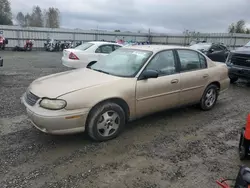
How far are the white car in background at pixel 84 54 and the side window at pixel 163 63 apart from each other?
18.0 feet

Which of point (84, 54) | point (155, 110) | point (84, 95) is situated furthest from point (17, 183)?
point (84, 54)

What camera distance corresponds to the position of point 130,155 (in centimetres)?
356

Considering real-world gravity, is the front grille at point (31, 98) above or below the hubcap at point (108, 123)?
above

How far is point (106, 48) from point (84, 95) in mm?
7093

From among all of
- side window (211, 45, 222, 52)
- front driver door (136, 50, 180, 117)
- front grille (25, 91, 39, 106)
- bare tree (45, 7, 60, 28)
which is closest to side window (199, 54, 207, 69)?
front driver door (136, 50, 180, 117)

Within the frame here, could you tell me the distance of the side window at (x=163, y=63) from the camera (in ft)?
14.9

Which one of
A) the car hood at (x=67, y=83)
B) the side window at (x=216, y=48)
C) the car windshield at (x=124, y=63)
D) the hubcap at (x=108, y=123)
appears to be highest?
the side window at (x=216, y=48)

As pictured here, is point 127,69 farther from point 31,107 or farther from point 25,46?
point 25,46

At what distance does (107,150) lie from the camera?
3.69 m

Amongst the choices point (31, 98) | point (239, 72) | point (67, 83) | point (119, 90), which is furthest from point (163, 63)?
point (239, 72)

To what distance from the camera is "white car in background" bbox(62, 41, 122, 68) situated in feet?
31.5

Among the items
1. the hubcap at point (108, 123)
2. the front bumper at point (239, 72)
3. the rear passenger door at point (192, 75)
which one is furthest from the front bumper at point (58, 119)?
the front bumper at point (239, 72)

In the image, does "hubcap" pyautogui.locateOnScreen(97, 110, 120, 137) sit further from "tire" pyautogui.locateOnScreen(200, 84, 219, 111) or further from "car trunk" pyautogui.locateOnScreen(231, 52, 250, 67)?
"car trunk" pyautogui.locateOnScreen(231, 52, 250, 67)

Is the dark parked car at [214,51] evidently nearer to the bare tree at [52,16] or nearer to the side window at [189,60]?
the side window at [189,60]
